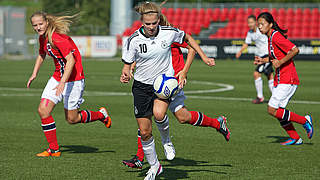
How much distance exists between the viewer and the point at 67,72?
8086 millimetres

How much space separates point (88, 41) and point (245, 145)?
29.6m

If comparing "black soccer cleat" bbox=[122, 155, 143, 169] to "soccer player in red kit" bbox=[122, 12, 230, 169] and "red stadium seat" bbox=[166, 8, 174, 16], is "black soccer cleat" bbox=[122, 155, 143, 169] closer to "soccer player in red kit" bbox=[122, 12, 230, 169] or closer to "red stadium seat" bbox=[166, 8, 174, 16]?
"soccer player in red kit" bbox=[122, 12, 230, 169]

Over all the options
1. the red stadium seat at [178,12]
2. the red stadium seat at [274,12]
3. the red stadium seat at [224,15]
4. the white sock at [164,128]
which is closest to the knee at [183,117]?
the white sock at [164,128]

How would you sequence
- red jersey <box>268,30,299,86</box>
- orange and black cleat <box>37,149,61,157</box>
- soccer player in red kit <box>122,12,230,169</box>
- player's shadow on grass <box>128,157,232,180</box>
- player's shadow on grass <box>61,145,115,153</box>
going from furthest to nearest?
red jersey <box>268,30,299,86</box>
player's shadow on grass <box>61,145,115,153</box>
orange and black cleat <box>37,149,61,157</box>
soccer player in red kit <box>122,12,230,169</box>
player's shadow on grass <box>128,157,232,180</box>

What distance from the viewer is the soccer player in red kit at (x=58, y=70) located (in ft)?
27.0

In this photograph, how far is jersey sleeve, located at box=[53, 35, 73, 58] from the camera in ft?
26.9

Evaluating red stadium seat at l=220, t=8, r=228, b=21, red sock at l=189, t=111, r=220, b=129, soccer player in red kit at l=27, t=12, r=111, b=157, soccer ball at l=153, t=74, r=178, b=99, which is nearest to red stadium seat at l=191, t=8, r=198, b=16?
red stadium seat at l=220, t=8, r=228, b=21

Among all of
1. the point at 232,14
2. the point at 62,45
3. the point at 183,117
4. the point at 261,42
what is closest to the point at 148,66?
the point at 183,117

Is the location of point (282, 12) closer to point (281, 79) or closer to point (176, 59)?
point (281, 79)

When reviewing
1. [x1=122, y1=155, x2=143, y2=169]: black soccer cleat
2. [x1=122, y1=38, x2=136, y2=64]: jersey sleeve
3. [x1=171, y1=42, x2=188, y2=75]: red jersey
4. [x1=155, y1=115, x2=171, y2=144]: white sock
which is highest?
[x1=122, y1=38, x2=136, y2=64]: jersey sleeve

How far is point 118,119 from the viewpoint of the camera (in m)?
12.2

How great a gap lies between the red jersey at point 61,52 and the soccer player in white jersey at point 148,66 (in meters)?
1.53

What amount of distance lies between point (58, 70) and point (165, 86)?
90.2 inches

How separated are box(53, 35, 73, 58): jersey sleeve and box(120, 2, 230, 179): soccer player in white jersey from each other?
58.5 inches
